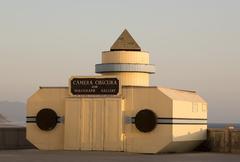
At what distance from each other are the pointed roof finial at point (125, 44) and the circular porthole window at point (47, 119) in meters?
8.09

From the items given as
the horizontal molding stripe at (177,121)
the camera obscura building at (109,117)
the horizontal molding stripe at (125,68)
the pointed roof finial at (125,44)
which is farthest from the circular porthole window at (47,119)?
the pointed roof finial at (125,44)

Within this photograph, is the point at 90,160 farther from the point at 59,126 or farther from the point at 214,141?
the point at 214,141

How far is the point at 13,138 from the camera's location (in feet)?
A: 157

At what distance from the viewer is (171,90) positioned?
1810 inches

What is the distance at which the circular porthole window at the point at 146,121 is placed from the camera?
42844mm

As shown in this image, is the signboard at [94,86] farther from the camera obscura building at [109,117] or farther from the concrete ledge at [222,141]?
the concrete ledge at [222,141]

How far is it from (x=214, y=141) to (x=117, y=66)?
9.55 metres

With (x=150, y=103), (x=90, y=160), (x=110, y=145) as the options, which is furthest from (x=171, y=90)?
(x=90, y=160)

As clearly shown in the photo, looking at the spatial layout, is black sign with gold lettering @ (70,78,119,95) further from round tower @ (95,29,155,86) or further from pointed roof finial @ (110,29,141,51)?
pointed roof finial @ (110,29,141,51)

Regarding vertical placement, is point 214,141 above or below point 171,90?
below

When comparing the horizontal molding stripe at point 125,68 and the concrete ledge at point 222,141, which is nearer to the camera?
the concrete ledge at point 222,141

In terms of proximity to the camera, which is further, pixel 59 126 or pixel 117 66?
pixel 117 66

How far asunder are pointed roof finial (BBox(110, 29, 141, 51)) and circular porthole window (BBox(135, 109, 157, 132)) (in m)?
8.24

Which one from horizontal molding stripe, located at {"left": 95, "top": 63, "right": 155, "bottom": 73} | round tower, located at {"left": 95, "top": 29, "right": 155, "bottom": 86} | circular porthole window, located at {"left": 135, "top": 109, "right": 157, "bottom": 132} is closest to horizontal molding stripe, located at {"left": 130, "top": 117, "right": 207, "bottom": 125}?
circular porthole window, located at {"left": 135, "top": 109, "right": 157, "bottom": 132}
